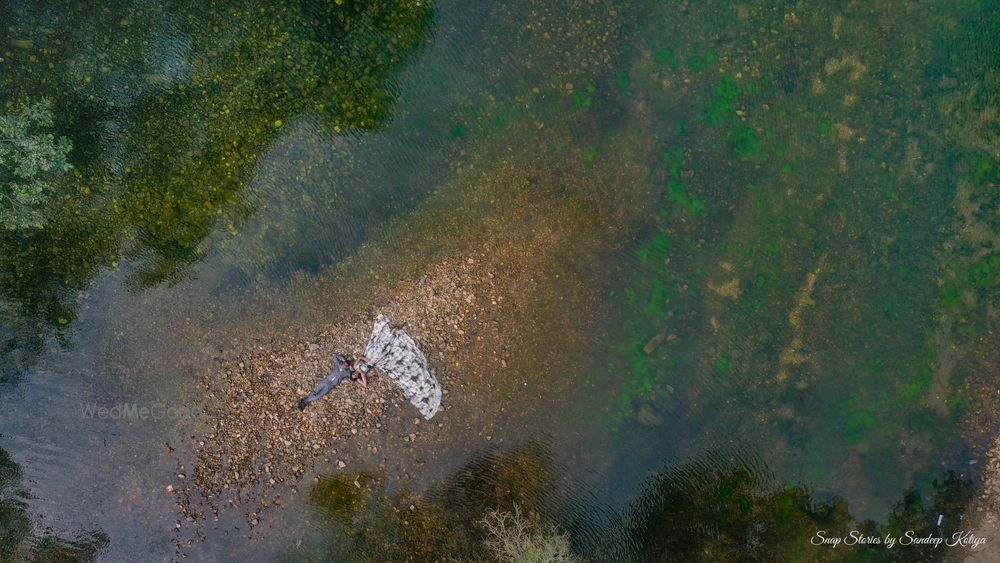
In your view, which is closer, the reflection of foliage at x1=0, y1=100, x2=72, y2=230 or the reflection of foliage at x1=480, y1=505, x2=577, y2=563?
the reflection of foliage at x1=0, y1=100, x2=72, y2=230

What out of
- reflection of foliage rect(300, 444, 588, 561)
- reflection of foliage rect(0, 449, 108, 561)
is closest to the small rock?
reflection of foliage rect(300, 444, 588, 561)

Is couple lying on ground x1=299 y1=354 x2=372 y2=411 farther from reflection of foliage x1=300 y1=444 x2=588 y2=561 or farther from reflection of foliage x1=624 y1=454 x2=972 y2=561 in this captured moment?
reflection of foliage x1=624 y1=454 x2=972 y2=561

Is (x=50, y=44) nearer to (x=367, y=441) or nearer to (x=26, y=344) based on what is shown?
(x=26, y=344)

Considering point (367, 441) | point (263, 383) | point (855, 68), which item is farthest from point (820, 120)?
point (263, 383)

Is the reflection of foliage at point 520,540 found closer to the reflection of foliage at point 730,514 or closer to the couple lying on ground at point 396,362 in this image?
the reflection of foliage at point 730,514

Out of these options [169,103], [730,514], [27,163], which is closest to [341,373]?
[169,103]

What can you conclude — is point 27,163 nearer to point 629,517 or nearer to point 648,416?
point 648,416
